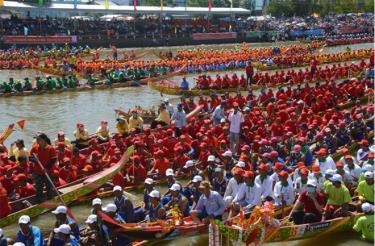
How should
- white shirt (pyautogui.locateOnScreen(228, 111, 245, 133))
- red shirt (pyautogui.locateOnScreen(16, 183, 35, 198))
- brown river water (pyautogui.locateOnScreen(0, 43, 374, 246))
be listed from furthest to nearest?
brown river water (pyautogui.locateOnScreen(0, 43, 374, 246)) < white shirt (pyautogui.locateOnScreen(228, 111, 245, 133)) < red shirt (pyautogui.locateOnScreen(16, 183, 35, 198))

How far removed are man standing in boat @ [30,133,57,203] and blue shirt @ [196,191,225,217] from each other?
3309 mm

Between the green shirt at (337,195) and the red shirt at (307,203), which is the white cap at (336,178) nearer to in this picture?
the green shirt at (337,195)

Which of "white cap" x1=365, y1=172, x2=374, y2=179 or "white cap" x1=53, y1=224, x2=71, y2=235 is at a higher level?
"white cap" x1=365, y1=172, x2=374, y2=179

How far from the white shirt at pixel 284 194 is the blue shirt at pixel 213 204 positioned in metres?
1.18

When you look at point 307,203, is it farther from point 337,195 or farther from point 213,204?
point 213,204

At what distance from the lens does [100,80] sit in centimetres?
2844

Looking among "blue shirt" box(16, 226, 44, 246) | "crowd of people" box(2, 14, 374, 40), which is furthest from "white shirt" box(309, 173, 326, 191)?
"crowd of people" box(2, 14, 374, 40)

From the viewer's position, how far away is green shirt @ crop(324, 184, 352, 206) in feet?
31.4

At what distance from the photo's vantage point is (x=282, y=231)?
9016mm

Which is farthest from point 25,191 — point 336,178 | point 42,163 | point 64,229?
point 336,178

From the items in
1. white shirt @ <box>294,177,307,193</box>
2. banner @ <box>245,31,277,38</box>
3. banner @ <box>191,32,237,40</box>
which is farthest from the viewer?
banner @ <box>245,31,277,38</box>

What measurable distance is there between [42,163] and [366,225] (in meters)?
6.13

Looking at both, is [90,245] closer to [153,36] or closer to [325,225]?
[325,225]

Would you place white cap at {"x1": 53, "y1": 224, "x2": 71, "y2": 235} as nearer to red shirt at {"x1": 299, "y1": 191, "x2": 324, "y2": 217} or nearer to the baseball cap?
red shirt at {"x1": 299, "y1": 191, "x2": 324, "y2": 217}
